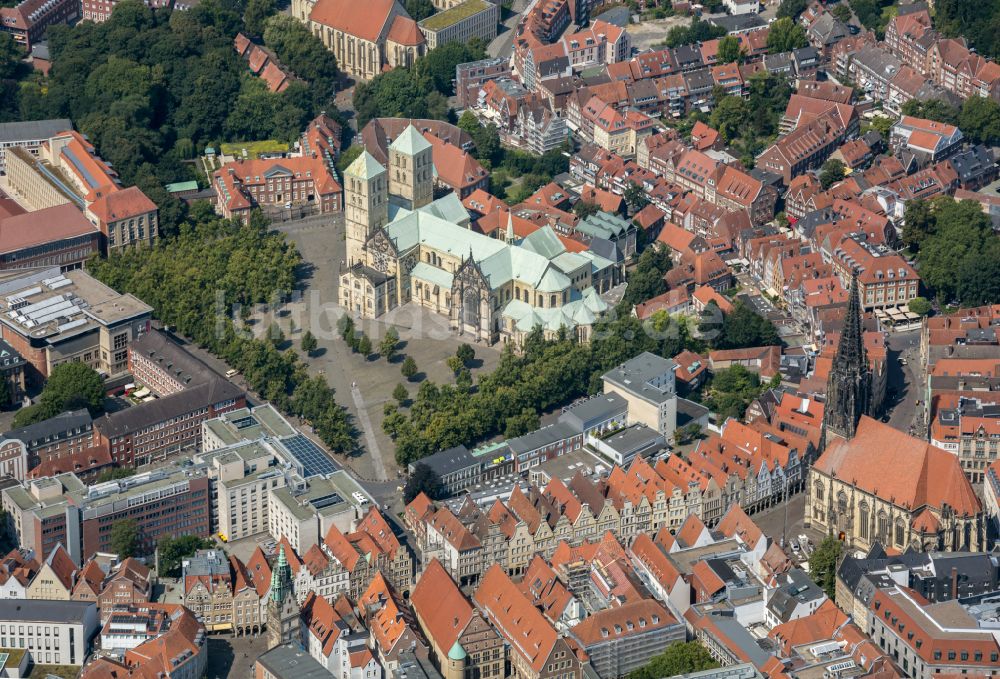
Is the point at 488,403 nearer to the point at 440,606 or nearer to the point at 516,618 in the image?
the point at 440,606

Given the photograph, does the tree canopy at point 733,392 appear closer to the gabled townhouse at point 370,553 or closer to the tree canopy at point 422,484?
the tree canopy at point 422,484

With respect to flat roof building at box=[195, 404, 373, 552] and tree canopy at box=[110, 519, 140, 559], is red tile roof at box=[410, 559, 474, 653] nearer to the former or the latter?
flat roof building at box=[195, 404, 373, 552]

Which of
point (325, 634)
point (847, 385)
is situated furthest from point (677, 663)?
point (847, 385)

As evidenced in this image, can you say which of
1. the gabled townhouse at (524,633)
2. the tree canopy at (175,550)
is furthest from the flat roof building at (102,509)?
the gabled townhouse at (524,633)

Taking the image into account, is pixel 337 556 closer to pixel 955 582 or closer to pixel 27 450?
pixel 27 450

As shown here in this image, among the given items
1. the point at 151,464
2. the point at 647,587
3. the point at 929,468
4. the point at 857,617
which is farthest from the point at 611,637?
→ the point at 151,464
